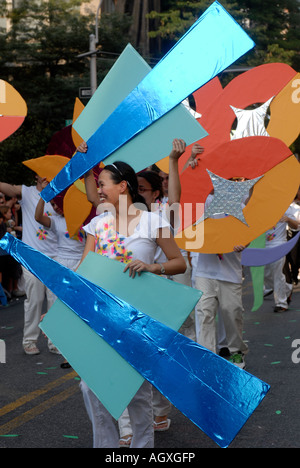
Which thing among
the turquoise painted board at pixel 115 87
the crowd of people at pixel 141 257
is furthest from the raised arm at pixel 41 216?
the turquoise painted board at pixel 115 87

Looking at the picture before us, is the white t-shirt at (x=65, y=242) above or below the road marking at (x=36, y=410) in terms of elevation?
above

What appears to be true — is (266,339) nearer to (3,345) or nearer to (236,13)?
(3,345)

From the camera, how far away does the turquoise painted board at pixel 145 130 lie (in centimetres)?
378

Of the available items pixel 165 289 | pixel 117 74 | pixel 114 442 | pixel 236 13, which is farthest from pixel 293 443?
pixel 236 13

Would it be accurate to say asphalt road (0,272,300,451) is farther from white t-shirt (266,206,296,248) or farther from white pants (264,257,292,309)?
white t-shirt (266,206,296,248)

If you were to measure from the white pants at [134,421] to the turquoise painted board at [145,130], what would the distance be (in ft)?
3.98

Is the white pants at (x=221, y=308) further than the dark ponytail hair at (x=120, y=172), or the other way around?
the white pants at (x=221, y=308)

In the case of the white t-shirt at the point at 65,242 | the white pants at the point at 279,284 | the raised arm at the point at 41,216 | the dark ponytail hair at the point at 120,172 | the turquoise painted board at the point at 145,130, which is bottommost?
the white pants at the point at 279,284

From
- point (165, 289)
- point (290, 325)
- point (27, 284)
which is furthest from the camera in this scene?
point (290, 325)

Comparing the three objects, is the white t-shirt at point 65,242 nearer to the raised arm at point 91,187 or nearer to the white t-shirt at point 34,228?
the white t-shirt at point 34,228

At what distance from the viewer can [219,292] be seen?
6461 millimetres

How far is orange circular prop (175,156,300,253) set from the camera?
5457 mm

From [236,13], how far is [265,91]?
20.9 meters

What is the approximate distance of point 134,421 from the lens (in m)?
3.87
